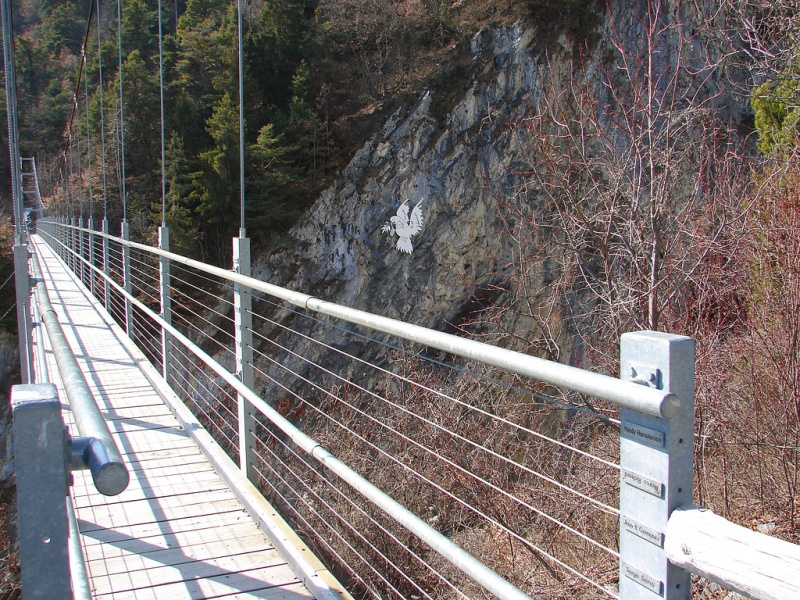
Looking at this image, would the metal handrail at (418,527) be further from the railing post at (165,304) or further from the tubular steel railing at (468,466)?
the railing post at (165,304)

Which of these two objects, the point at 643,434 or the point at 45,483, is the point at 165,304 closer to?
the point at 45,483

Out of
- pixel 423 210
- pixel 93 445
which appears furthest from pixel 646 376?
pixel 423 210

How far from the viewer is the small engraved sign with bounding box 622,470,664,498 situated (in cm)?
85

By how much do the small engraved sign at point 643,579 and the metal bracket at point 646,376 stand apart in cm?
25

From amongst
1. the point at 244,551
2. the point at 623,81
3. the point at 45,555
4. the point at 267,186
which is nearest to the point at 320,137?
the point at 267,186

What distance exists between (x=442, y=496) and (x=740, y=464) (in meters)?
2.61

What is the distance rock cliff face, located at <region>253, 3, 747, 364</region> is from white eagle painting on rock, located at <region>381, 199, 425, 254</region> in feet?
0.44

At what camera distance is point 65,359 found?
1.15 meters

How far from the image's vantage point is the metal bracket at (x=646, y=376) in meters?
0.85

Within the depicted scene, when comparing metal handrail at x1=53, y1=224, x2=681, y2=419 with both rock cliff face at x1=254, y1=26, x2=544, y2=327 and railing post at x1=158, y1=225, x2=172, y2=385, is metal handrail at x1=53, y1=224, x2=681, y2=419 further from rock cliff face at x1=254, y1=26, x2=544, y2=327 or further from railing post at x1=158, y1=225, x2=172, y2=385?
rock cliff face at x1=254, y1=26, x2=544, y2=327

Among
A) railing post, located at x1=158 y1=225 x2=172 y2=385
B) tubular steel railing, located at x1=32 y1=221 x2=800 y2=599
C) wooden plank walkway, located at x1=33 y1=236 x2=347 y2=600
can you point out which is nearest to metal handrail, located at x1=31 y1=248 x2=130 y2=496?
tubular steel railing, located at x1=32 y1=221 x2=800 y2=599

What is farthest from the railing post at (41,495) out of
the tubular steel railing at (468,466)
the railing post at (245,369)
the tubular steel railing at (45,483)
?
the railing post at (245,369)

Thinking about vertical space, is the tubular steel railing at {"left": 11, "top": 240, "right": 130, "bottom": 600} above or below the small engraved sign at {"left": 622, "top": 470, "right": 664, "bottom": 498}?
above

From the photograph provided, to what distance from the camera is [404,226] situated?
17.1m
